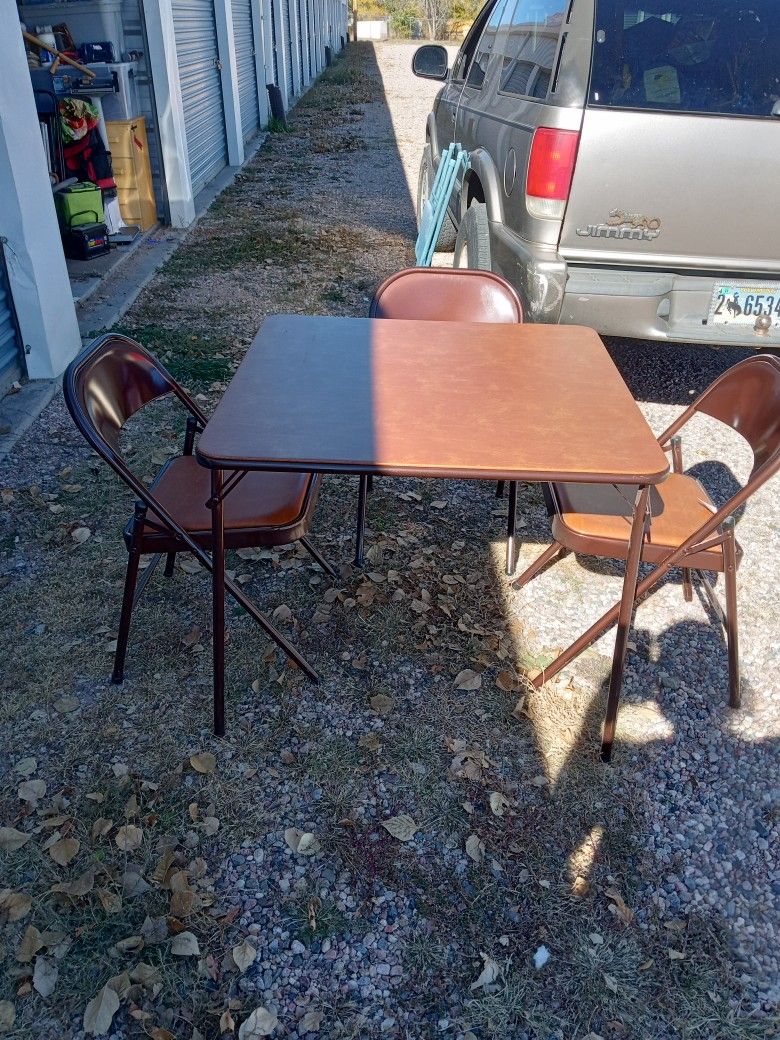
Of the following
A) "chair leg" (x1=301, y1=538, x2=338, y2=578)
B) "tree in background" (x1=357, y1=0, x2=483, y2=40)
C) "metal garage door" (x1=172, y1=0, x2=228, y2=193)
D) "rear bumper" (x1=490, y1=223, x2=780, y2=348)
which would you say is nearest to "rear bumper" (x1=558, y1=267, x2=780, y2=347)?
"rear bumper" (x1=490, y1=223, x2=780, y2=348)

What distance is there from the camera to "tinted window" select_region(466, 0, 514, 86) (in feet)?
16.4

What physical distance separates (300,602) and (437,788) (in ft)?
3.34

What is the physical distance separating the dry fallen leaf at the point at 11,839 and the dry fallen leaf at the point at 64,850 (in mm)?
90

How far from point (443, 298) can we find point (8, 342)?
111 inches

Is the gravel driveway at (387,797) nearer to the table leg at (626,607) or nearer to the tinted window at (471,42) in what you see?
the table leg at (626,607)

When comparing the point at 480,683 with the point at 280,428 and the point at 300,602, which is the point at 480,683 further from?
the point at 280,428

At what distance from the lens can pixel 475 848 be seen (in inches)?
86.7

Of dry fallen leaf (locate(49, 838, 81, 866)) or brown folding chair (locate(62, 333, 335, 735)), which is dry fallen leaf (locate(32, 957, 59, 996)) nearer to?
dry fallen leaf (locate(49, 838, 81, 866))

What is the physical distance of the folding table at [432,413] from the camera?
6.38 ft

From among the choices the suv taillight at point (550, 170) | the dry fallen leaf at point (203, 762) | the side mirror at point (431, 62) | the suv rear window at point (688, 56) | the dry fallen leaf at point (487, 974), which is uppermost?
the suv rear window at point (688, 56)

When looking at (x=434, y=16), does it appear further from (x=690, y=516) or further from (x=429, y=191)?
(x=690, y=516)

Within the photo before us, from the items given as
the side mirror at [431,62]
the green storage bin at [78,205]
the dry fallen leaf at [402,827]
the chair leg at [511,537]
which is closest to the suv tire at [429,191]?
the side mirror at [431,62]

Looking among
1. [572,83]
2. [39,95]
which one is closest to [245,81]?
[39,95]

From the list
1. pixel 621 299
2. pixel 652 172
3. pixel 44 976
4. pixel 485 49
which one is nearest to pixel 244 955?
pixel 44 976
